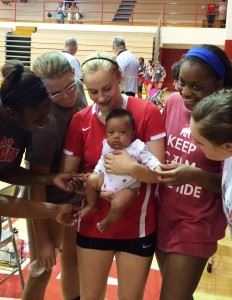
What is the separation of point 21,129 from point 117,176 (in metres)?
0.52

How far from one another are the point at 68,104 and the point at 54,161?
33cm

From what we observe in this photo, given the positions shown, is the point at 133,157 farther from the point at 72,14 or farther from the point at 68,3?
the point at 68,3

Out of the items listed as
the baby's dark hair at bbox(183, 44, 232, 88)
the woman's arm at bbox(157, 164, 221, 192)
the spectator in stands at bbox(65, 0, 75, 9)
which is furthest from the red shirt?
the spectator in stands at bbox(65, 0, 75, 9)

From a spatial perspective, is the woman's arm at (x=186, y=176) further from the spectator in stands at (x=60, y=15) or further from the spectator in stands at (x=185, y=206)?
the spectator in stands at (x=60, y=15)

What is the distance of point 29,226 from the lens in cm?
278

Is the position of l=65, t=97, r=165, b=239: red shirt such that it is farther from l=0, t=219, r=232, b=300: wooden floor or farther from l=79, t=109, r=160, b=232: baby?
l=0, t=219, r=232, b=300: wooden floor

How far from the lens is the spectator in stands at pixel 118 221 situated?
2127 mm

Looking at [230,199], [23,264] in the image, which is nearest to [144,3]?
[23,264]

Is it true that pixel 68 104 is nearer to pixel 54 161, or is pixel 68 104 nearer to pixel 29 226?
pixel 54 161

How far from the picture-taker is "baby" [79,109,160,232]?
2043mm

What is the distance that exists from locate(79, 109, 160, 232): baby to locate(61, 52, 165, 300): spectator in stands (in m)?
0.06

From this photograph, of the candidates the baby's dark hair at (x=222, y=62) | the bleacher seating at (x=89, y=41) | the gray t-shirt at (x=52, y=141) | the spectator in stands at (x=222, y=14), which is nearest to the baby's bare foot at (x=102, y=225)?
the gray t-shirt at (x=52, y=141)

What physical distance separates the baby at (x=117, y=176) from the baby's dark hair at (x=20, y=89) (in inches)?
14.2

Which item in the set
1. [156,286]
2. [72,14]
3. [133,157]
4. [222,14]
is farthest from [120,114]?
[72,14]
